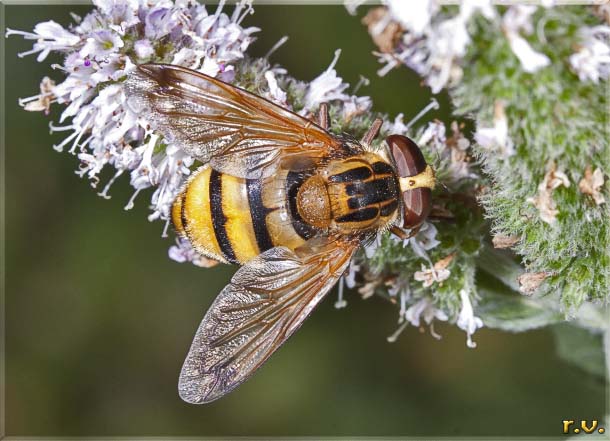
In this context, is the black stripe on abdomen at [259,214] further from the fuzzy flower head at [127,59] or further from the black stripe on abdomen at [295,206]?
the fuzzy flower head at [127,59]

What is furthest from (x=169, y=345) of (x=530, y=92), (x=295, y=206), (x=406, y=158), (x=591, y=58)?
(x=591, y=58)

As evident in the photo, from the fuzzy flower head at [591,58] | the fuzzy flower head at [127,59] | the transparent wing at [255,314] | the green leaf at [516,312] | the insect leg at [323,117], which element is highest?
the fuzzy flower head at [127,59]

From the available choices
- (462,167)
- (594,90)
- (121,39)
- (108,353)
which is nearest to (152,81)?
(121,39)

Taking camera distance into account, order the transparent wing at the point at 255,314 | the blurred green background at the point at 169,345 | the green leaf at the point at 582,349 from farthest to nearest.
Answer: the blurred green background at the point at 169,345, the green leaf at the point at 582,349, the transparent wing at the point at 255,314

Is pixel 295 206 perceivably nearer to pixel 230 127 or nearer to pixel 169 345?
pixel 230 127

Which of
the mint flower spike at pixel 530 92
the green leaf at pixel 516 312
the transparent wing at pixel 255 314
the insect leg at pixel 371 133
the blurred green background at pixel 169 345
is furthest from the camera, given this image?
the blurred green background at pixel 169 345

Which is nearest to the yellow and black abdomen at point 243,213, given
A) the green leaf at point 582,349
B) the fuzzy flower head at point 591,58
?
the fuzzy flower head at point 591,58

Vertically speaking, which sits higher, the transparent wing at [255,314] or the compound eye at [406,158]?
the compound eye at [406,158]
